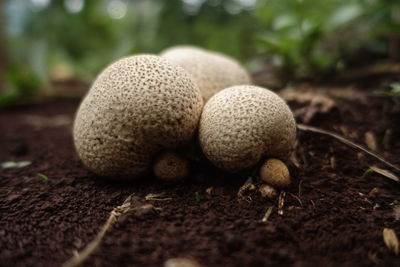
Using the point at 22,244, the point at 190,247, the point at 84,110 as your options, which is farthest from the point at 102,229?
the point at 84,110

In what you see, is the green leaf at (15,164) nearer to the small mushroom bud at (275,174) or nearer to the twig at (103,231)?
the twig at (103,231)

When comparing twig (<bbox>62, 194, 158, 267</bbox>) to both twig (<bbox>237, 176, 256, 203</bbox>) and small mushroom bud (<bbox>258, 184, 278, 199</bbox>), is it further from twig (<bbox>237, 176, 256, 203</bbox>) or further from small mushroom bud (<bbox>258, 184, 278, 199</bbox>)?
small mushroom bud (<bbox>258, 184, 278, 199</bbox>)

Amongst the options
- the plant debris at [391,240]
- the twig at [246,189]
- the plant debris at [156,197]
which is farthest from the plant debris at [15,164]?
the plant debris at [391,240]

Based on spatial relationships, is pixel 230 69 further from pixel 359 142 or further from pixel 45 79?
pixel 45 79

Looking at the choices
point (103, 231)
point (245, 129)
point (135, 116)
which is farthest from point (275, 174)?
point (103, 231)

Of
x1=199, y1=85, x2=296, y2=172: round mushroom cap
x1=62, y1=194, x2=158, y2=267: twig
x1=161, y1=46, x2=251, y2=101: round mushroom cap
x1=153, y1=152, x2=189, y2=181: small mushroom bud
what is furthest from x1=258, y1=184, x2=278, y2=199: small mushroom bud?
x1=161, y1=46, x2=251, y2=101: round mushroom cap

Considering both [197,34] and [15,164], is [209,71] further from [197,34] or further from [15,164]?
[197,34]
